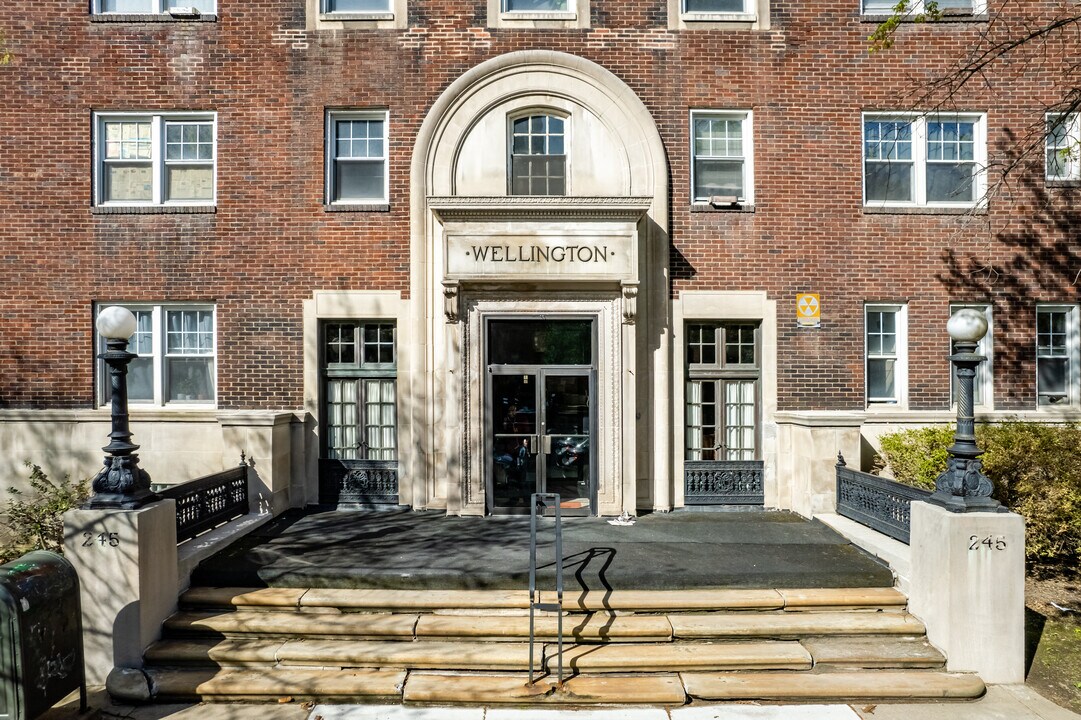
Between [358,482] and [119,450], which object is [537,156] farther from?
[119,450]

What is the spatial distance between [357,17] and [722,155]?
6599 mm

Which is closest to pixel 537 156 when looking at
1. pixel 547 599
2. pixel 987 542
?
pixel 547 599

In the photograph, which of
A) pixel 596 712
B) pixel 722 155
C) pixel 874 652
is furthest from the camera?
pixel 722 155

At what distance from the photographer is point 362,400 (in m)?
11.0

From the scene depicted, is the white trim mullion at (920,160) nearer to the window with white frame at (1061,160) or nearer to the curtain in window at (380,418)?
the window with white frame at (1061,160)

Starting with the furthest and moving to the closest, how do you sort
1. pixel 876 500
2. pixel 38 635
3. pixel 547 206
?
1. pixel 547 206
2. pixel 876 500
3. pixel 38 635

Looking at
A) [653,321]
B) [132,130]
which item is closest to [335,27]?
[132,130]

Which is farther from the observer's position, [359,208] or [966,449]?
[359,208]

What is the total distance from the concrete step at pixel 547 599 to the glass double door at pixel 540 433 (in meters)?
3.05

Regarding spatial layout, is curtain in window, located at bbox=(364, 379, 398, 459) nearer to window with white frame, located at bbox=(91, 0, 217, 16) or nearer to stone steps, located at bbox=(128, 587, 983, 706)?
stone steps, located at bbox=(128, 587, 983, 706)

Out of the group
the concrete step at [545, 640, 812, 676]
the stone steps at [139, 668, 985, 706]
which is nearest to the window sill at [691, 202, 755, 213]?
the concrete step at [545, 640, 812, 676]

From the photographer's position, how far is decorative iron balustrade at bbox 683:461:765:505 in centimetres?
1073

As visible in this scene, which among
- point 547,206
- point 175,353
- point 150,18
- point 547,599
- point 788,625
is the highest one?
point 150,18

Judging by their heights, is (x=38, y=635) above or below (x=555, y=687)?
above
